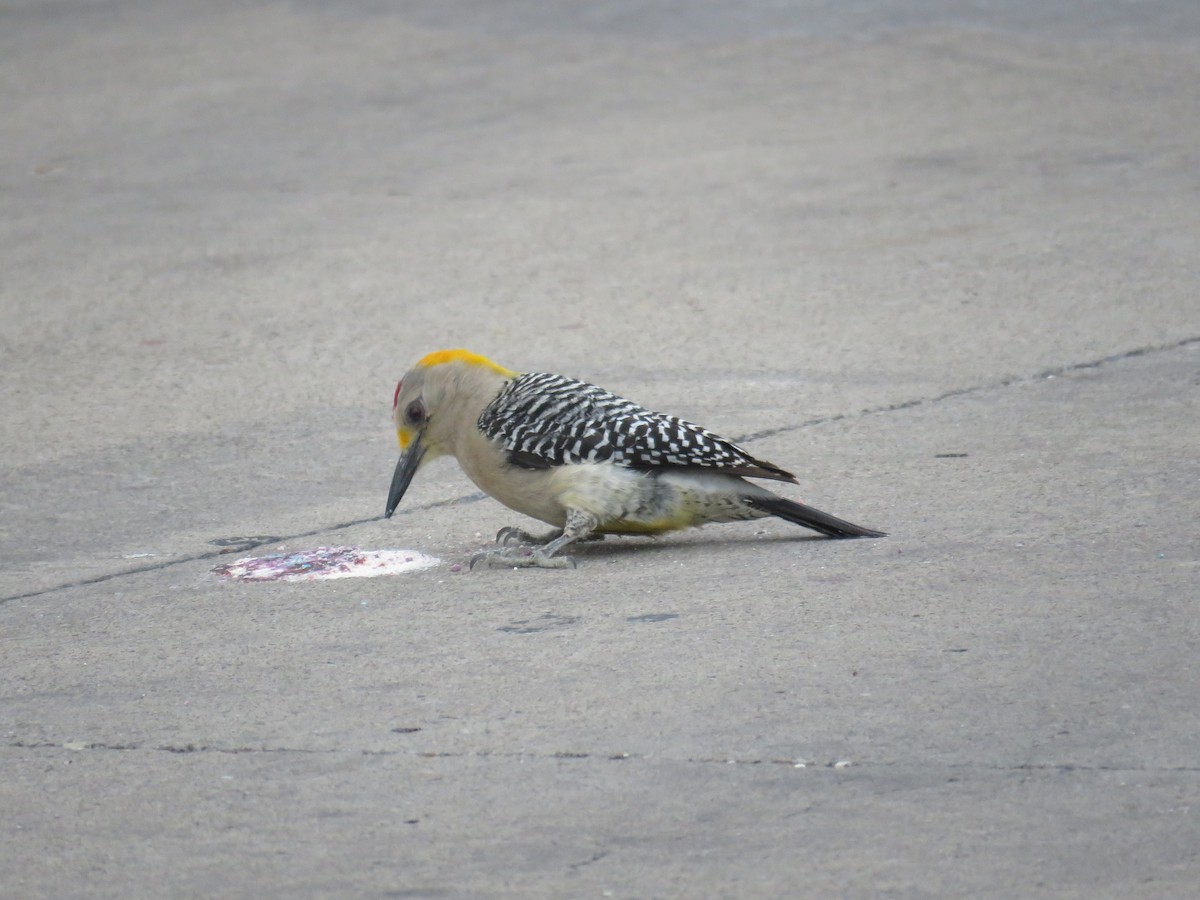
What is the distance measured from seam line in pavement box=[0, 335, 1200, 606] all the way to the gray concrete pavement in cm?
3

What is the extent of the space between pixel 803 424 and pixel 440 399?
1.77 m

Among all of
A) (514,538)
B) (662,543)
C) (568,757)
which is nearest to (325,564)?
(514,538)

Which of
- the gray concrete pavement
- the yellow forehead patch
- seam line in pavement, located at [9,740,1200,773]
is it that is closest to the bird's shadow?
the gray concrete pavement

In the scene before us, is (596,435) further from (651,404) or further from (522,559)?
(651,404)

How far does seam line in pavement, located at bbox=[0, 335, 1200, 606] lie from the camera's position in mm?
5578

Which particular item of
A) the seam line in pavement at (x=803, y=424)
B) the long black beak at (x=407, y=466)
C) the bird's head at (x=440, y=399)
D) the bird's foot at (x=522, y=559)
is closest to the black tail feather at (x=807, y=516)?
the bird's foot at (x=522, y=559)

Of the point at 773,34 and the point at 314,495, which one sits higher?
the point at 773,34

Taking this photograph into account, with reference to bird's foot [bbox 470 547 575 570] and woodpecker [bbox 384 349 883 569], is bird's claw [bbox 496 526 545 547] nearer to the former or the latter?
woodpecker [bbox 384 349 883 569]

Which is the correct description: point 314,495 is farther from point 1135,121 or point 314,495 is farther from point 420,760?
point 1135,121

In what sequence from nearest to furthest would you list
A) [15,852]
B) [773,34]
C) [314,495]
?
[15,852]
[314,495]
[773,34]

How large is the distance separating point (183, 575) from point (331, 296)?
11.1 ft

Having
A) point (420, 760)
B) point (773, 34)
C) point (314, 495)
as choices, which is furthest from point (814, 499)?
point (773, 34)

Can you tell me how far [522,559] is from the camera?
5348mm

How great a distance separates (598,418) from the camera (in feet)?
17.9
